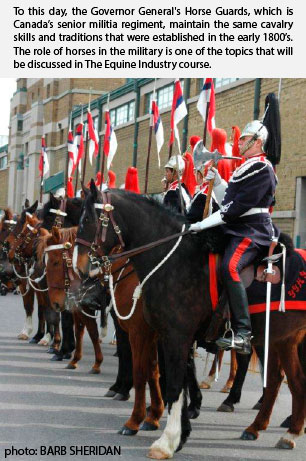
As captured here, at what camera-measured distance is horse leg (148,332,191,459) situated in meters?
6.35

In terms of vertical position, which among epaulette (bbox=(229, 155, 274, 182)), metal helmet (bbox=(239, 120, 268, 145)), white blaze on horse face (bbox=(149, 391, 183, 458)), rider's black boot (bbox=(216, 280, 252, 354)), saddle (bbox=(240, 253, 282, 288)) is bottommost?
white blaze on horse face (bbox=(149, 391, 183, 458))

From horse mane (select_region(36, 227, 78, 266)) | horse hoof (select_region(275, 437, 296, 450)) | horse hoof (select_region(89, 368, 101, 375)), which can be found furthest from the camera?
horse hoof (select_region(89, 368, 101, 375))

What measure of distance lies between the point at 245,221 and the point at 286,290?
748 mm

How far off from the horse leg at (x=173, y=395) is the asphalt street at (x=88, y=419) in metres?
0.19

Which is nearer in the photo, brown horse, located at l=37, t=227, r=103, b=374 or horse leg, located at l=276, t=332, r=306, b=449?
horse leg, located at l=276, t=332, r=306, b=449

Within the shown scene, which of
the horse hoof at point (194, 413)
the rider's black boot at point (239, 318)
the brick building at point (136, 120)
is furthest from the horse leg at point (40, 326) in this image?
the brick building at point (136, 120)

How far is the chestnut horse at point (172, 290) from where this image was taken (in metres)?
6.42

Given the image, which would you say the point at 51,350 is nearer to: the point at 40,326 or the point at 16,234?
the point at 40,326

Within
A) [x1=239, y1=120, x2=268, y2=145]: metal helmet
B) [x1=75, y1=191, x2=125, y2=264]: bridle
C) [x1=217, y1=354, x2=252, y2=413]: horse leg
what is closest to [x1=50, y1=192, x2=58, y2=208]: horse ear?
[x1=217, y1=354, x2=252, y2=413]: horse leg

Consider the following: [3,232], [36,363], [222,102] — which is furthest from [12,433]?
[222,102]

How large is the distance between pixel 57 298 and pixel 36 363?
6.72ft

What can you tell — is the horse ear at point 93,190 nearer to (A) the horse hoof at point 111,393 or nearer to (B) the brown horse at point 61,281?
(B) the brown horse at point 61,281

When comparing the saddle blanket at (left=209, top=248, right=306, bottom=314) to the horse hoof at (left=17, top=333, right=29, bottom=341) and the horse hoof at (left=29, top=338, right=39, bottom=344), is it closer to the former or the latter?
the horse hoof at (left=29, top=338, right=39, bottom=344)

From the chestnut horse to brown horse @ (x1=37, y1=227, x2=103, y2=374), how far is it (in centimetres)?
302
